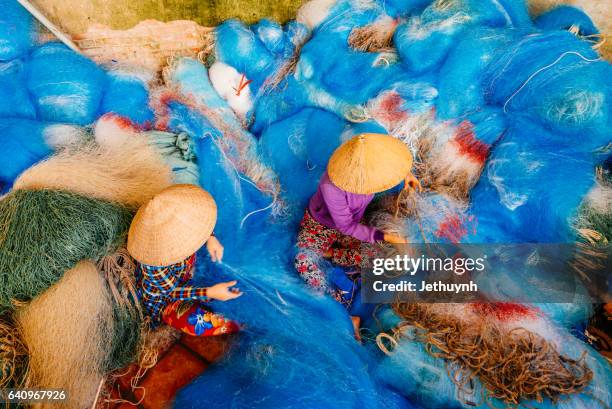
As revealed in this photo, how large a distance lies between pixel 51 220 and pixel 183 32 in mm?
2031

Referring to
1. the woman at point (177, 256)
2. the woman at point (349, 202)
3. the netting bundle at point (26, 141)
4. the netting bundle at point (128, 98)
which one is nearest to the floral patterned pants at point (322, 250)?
the woman at point (349, 202)

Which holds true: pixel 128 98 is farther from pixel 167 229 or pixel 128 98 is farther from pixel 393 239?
pixel 393 239

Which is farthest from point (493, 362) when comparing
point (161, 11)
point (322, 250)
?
point (161, 11)

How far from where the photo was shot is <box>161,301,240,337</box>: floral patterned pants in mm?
2143

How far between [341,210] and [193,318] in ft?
3.22

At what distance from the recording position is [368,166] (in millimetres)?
1894

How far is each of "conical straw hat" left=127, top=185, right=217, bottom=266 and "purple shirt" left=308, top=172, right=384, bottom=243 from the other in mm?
656

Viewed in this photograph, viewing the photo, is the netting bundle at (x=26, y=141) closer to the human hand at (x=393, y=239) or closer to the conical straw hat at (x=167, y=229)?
the conical straw hat at (x=167, y=229)

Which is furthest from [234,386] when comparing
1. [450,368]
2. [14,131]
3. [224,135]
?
[14,131]

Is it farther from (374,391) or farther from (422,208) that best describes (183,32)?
(374,391)

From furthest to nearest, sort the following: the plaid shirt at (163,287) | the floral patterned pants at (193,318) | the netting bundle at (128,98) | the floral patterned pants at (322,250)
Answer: the netting bundle at (128,98) < the floral patterned pants at (322,250) < the floral patterned pants at (193,318) < the plaid shirt at (163,287)

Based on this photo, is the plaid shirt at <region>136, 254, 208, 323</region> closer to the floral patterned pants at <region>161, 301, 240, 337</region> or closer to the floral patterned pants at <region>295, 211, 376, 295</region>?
the floral patterned pants at <region>161, 301, 240, 337</region>

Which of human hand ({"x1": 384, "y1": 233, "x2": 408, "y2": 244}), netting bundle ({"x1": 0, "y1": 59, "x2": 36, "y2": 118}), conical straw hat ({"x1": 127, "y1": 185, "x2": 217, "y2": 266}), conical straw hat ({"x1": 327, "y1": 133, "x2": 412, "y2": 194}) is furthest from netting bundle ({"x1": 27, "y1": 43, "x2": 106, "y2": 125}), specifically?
human hand ({"x1": 384, "y1": 233, "x2": 408, "y2": 244})

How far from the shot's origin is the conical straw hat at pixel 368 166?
6.19 ft
